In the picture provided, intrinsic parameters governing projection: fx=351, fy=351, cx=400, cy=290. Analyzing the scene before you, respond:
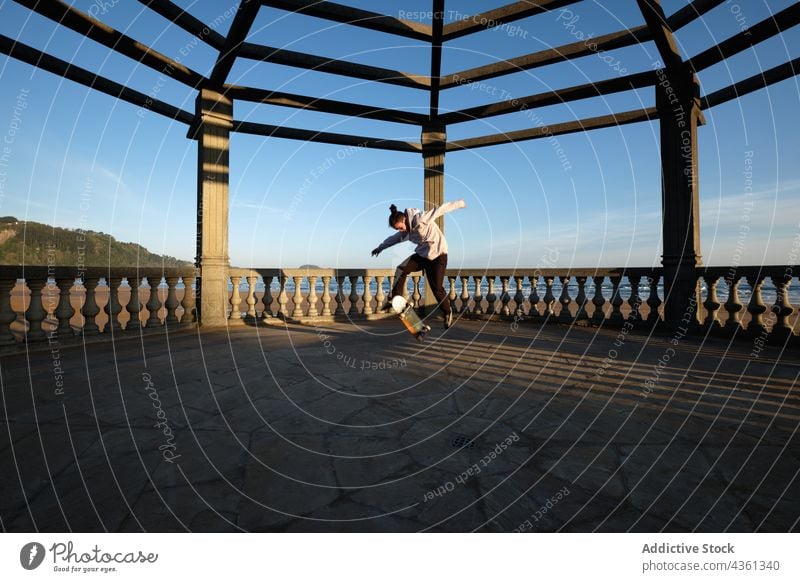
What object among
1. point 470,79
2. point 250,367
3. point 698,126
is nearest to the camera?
point 250,367

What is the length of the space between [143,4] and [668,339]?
10799 millimetres

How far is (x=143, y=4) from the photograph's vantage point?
573cm

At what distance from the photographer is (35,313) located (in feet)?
17.2

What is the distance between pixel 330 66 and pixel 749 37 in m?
7.42

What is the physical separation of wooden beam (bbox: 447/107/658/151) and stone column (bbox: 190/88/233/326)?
5513 millimetres

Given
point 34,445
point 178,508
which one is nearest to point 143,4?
point 34,445

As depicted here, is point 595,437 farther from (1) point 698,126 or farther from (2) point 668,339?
(1) point 698,126

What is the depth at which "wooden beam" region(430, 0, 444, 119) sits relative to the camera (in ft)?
24.1

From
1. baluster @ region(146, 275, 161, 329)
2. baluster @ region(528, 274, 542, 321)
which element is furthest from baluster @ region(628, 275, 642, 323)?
baluster @ region(146, 275, 161, 329)

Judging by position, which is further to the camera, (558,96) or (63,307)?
(558,96)

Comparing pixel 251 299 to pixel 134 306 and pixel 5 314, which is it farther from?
pixel 5 314

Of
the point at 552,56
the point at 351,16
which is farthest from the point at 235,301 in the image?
the point at 552,56

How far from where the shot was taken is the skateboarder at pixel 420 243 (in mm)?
5531

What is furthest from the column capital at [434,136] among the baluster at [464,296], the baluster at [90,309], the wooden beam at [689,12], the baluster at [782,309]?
the baluster at [90,309]
